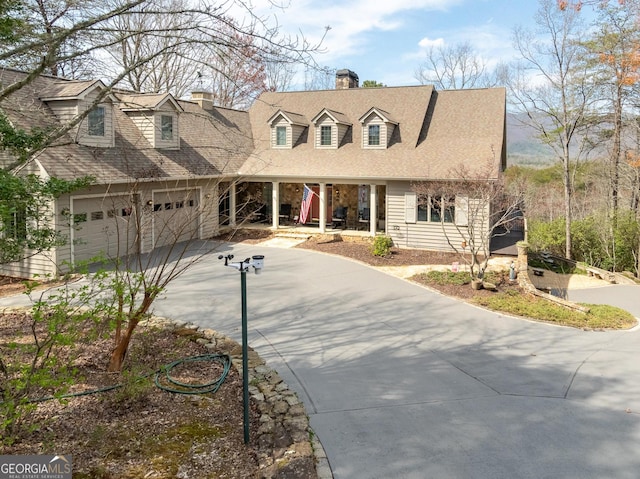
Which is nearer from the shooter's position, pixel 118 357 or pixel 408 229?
pixel 118 357

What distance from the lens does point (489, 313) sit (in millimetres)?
11320

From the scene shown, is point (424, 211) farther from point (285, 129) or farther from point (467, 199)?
point (285, 129)

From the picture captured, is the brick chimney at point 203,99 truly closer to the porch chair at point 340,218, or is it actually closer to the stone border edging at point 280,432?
the porch chair at point 340,218

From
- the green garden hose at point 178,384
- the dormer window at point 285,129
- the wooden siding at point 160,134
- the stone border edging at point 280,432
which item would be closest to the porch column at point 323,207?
the dormer window at point 285,129

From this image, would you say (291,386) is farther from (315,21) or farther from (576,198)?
(576,198)

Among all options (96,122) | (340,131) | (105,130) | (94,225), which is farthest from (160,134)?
(340,131)

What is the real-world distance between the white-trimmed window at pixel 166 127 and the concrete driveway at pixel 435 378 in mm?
7077

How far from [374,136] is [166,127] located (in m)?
8.18

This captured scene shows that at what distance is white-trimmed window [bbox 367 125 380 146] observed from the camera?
20406mm

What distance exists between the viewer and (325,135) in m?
21.2

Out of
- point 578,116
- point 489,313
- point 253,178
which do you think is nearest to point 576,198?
point 578,116

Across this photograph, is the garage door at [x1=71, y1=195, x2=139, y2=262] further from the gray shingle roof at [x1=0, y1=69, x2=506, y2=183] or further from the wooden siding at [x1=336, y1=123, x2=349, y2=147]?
the wooden siding at [x1=336, y1=123, x2=349, y2=147]

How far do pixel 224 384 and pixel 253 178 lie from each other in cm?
1496

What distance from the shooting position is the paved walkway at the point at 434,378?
5305mm
